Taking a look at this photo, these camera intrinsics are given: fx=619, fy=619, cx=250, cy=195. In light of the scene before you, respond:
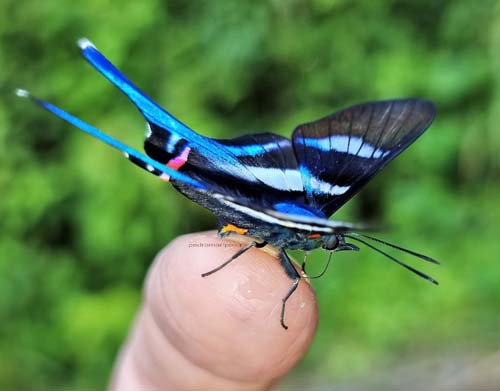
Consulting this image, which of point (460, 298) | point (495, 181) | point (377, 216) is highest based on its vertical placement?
point (377, 216)

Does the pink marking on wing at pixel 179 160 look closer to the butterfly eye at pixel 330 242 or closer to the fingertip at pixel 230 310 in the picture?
the fingertip at pixel 230 310

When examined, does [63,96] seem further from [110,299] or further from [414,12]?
[414,12]

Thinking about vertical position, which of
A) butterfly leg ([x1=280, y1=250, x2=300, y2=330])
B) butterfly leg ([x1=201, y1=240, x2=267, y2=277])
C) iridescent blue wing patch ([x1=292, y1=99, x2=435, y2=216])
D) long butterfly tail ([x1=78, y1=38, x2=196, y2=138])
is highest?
long butterfly tail ([x1=78, y1=38, x2=196, y2=138])

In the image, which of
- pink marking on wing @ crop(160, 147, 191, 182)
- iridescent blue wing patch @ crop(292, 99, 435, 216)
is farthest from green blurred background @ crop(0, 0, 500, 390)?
pink marking on wing @ crop(160, 147, 191, 182)

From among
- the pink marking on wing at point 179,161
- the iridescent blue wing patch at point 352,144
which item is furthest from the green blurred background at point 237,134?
the pink marking on wing at point 179,161

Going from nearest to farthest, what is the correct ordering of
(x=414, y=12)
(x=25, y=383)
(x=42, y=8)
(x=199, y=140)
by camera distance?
(x=199, y=140) → (x=25, y=383) → (x=42, y=8) → (x=414, y=12)

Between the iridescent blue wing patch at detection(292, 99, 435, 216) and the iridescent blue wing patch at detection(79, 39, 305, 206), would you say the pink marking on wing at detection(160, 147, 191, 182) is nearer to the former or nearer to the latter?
the iridescent blue wing patch at detection(79, 39, 305, 206)

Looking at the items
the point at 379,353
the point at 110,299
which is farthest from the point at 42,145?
the point at 379,353
